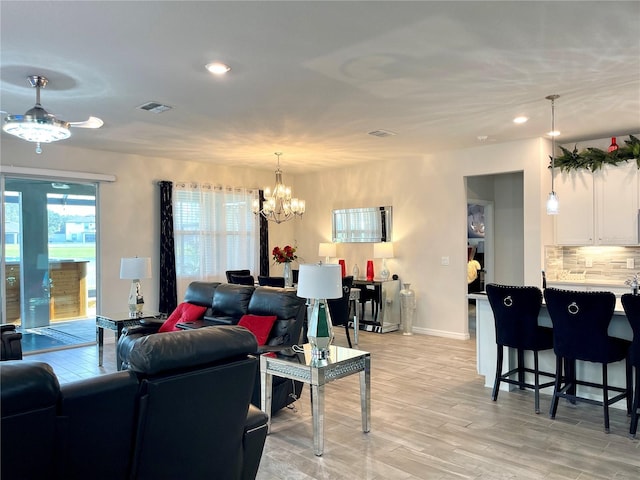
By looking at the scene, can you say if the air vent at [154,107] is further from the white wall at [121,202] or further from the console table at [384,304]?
the console table at [384,304]

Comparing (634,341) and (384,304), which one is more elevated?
(634,341)

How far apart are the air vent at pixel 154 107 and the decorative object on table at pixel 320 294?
2395 mm

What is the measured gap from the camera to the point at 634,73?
12.4 feet

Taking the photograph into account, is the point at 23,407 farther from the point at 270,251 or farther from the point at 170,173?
the point at 270,251

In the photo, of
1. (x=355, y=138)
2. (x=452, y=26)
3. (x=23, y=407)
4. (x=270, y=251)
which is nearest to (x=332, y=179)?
(x=270, y=251)

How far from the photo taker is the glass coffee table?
3.11 metres

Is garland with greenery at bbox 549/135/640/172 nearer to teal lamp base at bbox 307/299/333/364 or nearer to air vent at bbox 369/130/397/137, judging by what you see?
air vent at bbox 369/130/397/137

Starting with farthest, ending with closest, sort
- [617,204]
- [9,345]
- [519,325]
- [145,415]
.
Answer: [617,204] < [519,325] < [9,345] < [145,415]

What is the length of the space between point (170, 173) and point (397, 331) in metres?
4.37

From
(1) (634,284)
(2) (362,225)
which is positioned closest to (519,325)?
(1) (634,284)

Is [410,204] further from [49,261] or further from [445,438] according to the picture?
[49,261]

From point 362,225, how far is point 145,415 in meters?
6.52

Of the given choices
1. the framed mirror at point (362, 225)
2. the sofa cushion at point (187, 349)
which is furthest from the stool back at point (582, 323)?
the framed mirror at point (362, 225)

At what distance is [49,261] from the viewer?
644cm
